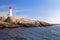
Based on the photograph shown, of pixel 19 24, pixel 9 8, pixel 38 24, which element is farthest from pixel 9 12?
pixel 38 24

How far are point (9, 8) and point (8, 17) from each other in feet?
15.3

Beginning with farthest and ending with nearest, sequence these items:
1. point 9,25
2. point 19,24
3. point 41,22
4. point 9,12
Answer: point 41,22 → point 9,12 → point 19,24 → point 9,25

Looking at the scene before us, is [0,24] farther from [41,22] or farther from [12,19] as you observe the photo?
[41,22]

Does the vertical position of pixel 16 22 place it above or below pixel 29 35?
above

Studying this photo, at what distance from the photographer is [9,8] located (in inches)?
2854

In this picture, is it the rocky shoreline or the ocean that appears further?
the rocky shoreline

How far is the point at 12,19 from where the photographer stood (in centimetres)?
7206

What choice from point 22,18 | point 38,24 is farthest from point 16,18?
point 38,24

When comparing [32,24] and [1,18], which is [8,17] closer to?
[1,18]

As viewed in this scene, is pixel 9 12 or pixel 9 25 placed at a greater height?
pixel 9 12

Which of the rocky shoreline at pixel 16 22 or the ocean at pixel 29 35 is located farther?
the rocky shoreline at pixel 16 22

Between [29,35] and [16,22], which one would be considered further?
[16,22]

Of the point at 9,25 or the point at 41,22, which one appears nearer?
the point at 9,25

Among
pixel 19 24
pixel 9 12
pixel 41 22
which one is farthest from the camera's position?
pixel 41 22
